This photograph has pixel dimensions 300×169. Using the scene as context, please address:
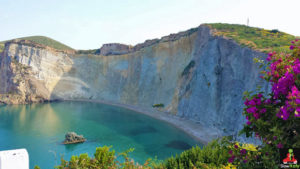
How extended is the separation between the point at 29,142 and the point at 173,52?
36019 millimetres

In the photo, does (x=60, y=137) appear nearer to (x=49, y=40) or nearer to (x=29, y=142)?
(x=29, y=142)

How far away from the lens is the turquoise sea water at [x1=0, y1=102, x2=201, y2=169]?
26.3 meters

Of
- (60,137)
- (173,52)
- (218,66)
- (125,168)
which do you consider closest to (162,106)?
(173,52)

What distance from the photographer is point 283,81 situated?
5.34 meters

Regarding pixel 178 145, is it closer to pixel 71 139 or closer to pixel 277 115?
pixel 71 139

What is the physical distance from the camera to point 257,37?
34062mm

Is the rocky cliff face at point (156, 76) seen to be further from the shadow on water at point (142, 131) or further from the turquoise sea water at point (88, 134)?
the shadow on water at point (142, 131)

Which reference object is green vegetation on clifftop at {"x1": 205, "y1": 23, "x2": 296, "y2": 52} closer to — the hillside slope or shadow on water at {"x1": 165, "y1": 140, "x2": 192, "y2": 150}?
the hillside slope

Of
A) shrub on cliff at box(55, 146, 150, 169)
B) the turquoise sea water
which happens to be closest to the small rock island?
the turquoise sea water

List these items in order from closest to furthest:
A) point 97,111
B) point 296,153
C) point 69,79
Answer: point 296,153
point 97,111
point 69,79

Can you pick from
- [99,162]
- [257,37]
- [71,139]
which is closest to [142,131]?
[71,139]

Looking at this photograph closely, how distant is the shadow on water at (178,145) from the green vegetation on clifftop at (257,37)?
1472cm

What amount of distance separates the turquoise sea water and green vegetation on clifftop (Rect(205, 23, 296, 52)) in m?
14.9

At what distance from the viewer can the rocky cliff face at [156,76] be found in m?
30.4
